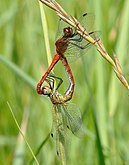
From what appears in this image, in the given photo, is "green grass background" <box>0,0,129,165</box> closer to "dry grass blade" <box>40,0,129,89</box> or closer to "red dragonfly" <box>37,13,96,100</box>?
"red dragonfly" <box>37,13,96,100</box>

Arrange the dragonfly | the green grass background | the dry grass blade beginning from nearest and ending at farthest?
the dry grass blade
the dragonfly
the green grass background

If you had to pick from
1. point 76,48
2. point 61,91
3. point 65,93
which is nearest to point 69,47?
point 76,48

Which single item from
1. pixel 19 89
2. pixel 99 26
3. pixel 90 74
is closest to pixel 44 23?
pixel 99 26

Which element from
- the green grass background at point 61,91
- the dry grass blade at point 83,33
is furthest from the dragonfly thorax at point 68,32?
the dry grass blade at point 83,33

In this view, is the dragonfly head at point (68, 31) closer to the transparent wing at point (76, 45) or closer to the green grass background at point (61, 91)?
the transparent wing at point (76, 45)

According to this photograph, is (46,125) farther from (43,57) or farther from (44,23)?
(44,23)

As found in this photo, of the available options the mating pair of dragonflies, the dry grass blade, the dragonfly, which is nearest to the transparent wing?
the mating pair of dragonflies
